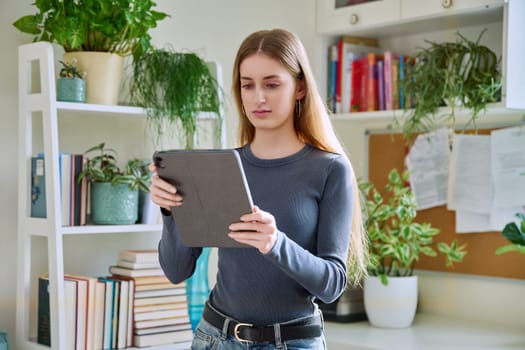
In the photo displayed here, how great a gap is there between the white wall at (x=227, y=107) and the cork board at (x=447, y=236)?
0.12 ft

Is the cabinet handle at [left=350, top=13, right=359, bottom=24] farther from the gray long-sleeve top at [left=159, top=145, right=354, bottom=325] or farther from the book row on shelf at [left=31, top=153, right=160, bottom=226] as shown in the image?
the gray long-sleeve top at [left=159, top=145, right=354, bottom=325]

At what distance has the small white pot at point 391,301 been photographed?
2.72 m

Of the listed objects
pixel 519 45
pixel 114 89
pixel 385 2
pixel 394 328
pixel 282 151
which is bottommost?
pixel 394 328

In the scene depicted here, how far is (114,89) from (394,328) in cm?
124

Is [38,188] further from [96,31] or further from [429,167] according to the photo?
[429,167]

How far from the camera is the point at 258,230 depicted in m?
1.30

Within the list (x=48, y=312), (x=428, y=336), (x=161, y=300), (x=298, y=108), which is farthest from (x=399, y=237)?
(x=298, y=108)

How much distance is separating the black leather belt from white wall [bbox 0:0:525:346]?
1.10m

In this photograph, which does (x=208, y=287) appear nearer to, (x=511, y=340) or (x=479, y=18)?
(x=511, y=340)

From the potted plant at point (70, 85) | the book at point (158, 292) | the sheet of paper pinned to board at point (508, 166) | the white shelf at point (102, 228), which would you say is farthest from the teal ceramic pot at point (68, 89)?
the sheet of paper pinned to board at point (508, 166)

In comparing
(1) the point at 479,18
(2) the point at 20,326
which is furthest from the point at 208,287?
(1) the point at 479,18

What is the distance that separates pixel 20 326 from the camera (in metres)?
2.28

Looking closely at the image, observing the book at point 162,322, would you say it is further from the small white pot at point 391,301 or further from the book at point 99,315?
the small white pot at point 391,301

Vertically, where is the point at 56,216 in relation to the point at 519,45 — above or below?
below
